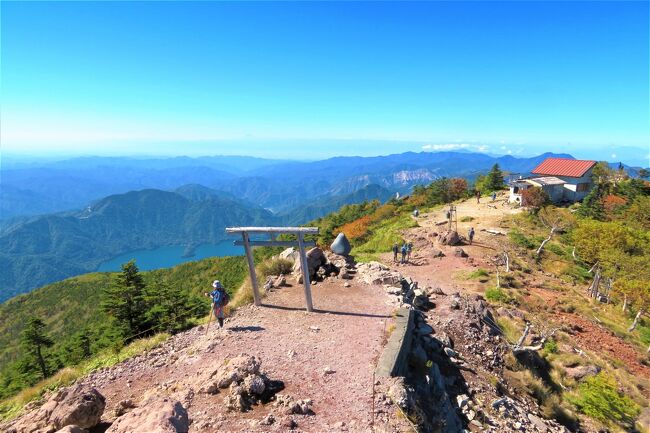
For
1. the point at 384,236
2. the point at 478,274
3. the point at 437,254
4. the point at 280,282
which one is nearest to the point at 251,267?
the point at 280,282

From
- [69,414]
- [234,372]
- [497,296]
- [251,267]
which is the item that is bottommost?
[497,296]

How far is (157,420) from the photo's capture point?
5.49 metres

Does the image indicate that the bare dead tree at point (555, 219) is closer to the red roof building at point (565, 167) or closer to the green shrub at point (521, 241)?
the green shrub at point (521, 241)

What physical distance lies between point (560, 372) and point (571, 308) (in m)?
7.67

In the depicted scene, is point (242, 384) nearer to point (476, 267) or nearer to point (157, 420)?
A: point (157, 420)

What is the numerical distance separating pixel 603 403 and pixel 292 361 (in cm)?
1165

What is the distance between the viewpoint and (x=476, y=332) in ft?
43.1

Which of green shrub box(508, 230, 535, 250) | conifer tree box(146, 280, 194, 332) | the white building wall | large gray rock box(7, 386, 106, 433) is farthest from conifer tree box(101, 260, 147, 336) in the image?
the white building wall

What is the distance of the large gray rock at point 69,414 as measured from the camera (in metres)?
6.55

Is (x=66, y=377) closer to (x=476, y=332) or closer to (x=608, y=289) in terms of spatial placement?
(x=476, y=332)

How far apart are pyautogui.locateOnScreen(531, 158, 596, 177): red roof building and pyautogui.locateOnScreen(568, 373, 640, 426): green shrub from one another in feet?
128

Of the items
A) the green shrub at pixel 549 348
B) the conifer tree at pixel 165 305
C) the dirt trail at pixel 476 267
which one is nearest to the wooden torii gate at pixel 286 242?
the conifer tree at pixel 165 305

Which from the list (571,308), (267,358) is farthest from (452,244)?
(267,358)

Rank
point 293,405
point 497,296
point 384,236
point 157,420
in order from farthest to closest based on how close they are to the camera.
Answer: point 384,236
point 497,296
point 293,405
point 157,420
